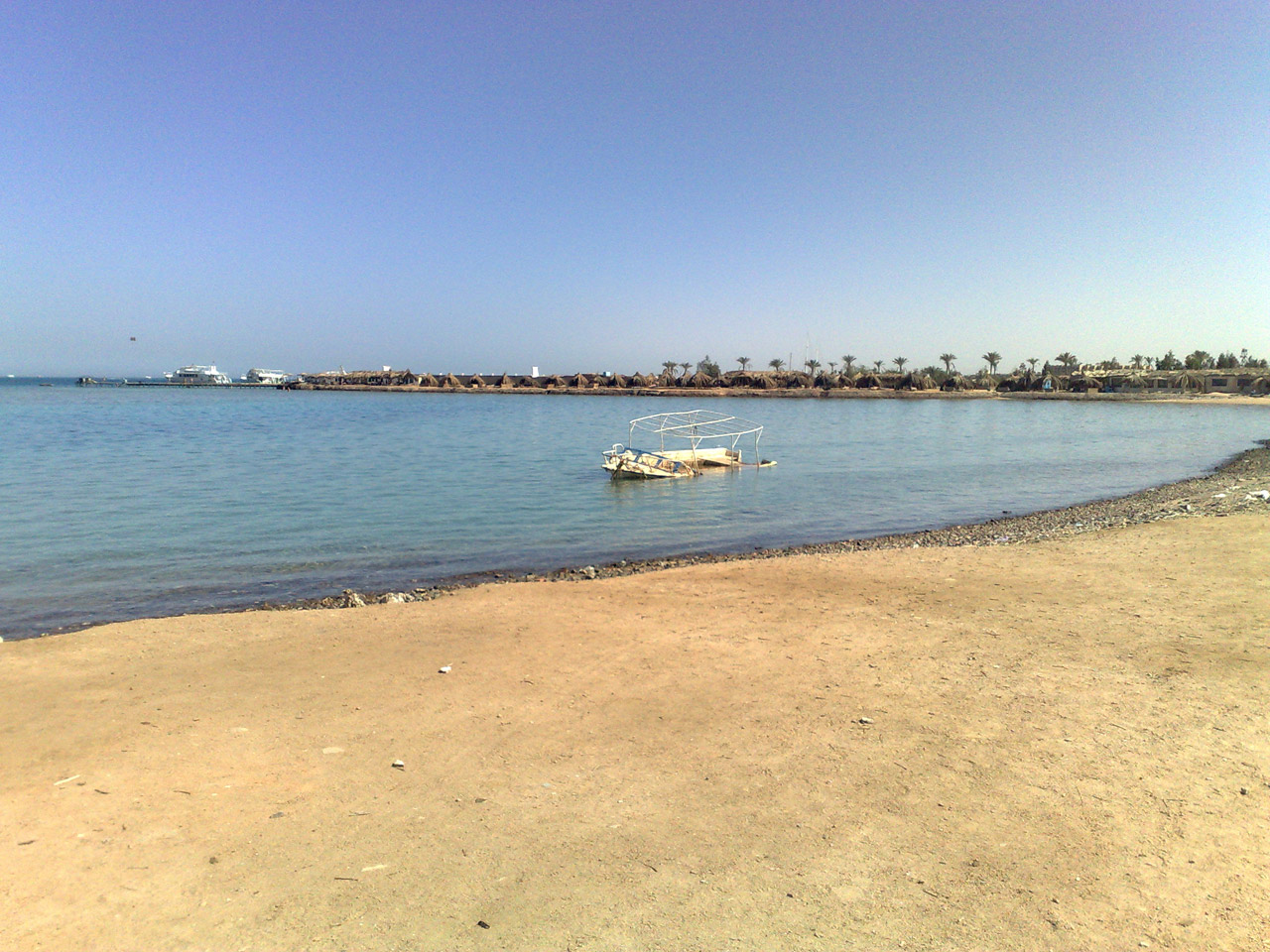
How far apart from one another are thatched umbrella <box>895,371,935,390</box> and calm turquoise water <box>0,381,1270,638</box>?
5862 cm

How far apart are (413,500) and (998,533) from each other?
13286mm

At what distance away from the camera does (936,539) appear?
13.6m

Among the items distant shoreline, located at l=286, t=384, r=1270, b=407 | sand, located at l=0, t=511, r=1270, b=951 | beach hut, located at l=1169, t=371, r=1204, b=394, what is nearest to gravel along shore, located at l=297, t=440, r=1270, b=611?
sand, located at l=0, t=511, r=1270, b=951

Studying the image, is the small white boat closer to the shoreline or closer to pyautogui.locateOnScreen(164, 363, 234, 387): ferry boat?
pyautogui.locateOnScreen(164, 363, 234, 387): ferry boat

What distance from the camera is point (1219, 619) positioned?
24.2ft

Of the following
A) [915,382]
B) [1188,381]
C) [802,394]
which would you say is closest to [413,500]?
[802,394]

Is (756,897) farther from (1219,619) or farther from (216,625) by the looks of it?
(216,625)

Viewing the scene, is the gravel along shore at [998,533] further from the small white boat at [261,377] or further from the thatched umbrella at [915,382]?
the small white boat at [261,377]

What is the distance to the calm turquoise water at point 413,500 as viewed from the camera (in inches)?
449

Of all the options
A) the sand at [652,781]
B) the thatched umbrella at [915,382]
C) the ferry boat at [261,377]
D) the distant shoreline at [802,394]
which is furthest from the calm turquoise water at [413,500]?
the ferry boat at [261,377]

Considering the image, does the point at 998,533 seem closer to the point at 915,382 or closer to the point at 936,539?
the point at 936,539

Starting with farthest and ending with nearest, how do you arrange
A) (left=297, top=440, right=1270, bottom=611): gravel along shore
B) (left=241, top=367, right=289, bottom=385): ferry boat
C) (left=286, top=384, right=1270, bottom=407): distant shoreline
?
(left=241, top=367, right=289, bottom=385): ferry boat
(left=286, top=384, right=1270, bottom=407): distant shoreline
(left=297, top=440, right=1270, bottom=611): gravel along shore

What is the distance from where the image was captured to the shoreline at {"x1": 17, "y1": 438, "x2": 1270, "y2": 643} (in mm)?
9711

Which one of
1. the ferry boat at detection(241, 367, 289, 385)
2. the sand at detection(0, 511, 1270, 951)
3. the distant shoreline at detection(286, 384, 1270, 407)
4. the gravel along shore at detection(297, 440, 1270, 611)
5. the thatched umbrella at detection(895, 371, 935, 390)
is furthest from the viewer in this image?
the ferry boat at detection(241, 367, 289, 385)
